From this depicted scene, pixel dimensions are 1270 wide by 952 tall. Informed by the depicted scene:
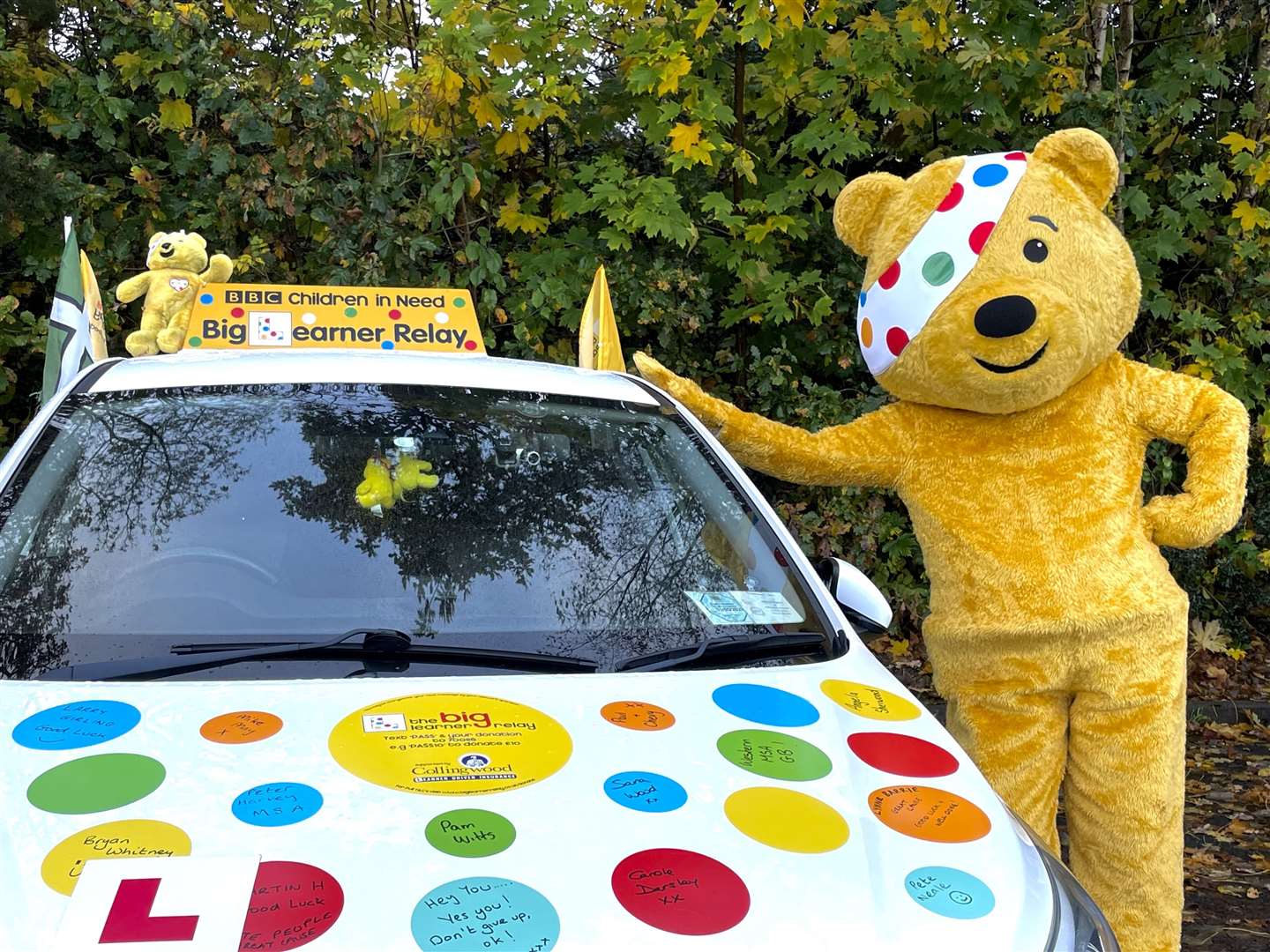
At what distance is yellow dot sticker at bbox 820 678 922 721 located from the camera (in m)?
1.87

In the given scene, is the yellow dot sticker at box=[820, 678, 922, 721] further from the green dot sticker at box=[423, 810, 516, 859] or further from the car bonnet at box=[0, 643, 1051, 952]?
the green dot sticker at box=[423, 810, 516, 859]

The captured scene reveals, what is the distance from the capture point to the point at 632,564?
219 cm

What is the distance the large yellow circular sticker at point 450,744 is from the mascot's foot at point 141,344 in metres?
2.67

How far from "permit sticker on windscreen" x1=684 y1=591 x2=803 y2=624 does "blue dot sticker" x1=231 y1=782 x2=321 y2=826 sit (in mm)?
837

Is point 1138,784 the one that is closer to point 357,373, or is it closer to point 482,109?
point 357,373

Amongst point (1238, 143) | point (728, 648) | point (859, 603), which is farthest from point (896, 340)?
point (1238, 143)

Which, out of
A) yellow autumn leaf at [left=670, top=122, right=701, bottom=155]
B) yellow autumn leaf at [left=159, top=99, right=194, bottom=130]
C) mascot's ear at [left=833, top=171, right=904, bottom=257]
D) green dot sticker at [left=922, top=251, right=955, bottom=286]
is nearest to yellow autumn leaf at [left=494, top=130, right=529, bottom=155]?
yellow autumn leaf at [left=670, top=122, right=701, bottom=155]

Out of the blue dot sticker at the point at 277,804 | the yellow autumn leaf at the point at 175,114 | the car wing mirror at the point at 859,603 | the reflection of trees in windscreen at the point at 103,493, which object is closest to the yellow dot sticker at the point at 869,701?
the car wing mirror at the point at 859,603

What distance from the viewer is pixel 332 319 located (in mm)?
3451

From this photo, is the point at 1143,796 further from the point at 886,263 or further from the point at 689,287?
the point at 689,287

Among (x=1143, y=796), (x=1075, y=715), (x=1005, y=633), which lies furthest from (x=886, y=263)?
(x=1143, y=796)

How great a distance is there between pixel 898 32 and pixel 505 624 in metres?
4.17

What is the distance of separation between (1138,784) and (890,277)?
1360 millimetres

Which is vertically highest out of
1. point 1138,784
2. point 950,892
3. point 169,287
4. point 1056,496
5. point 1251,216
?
point 1251,216
